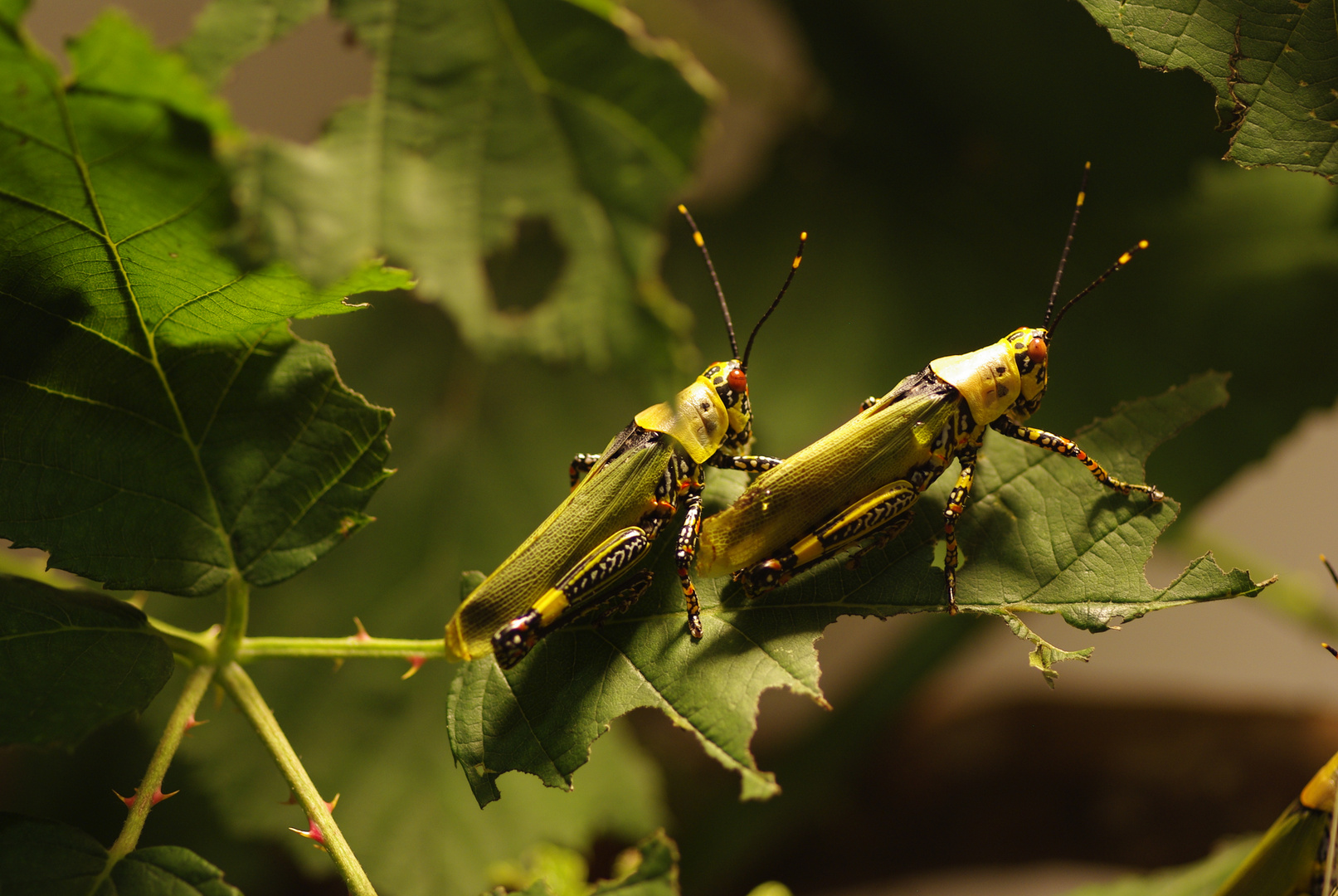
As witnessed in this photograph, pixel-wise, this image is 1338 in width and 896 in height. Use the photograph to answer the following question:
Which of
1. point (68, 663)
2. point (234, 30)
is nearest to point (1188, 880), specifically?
point (68, 663)

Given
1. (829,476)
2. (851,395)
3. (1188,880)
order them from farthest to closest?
(851,395)
(1188,880)
(829,476)

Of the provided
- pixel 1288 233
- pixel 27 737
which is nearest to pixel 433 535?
pixel 27 737

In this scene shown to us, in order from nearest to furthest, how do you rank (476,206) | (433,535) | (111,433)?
(111,433) < (476,206) < (433,535)

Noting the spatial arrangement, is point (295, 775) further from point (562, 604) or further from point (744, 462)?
point (744, 462)

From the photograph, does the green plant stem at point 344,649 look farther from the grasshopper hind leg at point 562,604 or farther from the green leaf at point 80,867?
the green leaf at point 80,867

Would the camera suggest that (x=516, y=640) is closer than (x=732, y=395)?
Yes

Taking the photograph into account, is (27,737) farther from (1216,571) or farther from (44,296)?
(1216,571)

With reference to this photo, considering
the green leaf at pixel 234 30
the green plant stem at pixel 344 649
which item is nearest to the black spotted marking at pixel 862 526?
the green plant stem at pixel 344 649
